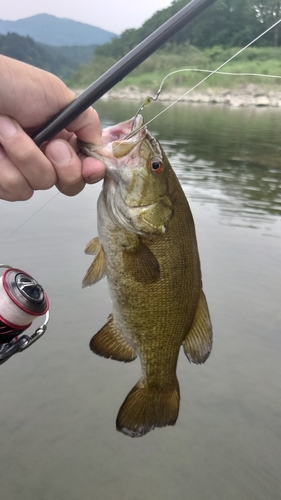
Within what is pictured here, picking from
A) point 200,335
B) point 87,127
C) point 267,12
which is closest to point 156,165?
point 87,127

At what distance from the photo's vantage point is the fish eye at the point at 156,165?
1800 mm

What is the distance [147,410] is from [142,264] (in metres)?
0.69

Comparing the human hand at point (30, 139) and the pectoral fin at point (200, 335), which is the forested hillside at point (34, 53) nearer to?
the human hand at point (30, 139)

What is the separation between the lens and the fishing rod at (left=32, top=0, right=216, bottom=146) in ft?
5.15

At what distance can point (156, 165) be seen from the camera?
181 cm

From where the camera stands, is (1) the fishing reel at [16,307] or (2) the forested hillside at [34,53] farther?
(2) the forested hillside at [34,53]

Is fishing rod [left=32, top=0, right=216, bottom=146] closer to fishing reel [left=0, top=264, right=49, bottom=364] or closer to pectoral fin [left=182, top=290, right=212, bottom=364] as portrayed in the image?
fishing reel [left=0, top=264, right=49, bottom=364]

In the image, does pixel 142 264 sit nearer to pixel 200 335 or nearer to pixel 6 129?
pixel 200 335

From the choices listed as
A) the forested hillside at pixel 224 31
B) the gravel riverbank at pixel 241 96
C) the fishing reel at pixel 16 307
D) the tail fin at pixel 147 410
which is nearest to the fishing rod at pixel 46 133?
the fishing reel at pixel 16 307

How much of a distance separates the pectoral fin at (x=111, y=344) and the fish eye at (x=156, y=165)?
28.5 inches

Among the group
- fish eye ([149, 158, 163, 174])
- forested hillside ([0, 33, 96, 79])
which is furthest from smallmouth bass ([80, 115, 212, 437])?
forested hillside ([0, 33, 96, 79])

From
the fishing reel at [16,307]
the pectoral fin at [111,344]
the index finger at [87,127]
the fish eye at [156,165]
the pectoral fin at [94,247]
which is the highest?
the index finger at [87,127]

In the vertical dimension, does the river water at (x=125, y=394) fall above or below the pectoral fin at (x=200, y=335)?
below

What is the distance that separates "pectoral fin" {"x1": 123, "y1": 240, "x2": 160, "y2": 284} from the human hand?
0.36 meters
